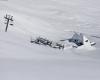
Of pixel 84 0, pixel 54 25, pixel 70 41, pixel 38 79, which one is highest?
pixel 84 0

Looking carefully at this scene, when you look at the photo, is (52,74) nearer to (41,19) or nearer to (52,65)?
(52,65)

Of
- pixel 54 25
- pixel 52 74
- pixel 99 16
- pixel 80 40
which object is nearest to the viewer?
pixel 52 74

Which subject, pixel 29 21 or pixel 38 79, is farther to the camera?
pixel 29 21

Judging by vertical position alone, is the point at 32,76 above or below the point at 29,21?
below

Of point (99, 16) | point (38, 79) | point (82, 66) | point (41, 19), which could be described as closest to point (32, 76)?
point (38, 79)

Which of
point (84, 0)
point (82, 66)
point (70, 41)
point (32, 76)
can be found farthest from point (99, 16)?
point (32, 76)

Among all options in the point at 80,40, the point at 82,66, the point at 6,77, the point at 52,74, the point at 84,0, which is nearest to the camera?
the point at 6,77

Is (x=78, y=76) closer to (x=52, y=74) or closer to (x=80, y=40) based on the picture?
(x=52, y=74)

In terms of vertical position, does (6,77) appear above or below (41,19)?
below

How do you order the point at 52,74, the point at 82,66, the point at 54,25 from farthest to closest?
the point at 54,25, the point at 82,66, the point at 52,74
